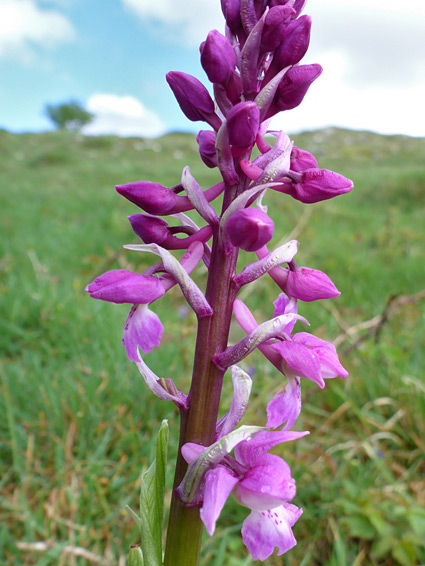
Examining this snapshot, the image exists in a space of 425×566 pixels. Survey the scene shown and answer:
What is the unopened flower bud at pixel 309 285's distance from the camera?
3.08 ft

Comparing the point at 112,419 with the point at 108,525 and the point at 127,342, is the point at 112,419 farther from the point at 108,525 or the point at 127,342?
the point at 127,342

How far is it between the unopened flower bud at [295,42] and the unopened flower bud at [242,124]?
0.17 metres

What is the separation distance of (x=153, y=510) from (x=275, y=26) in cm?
97

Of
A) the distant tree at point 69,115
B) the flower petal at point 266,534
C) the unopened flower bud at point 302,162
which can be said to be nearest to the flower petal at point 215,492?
the flower petal at point 266,534

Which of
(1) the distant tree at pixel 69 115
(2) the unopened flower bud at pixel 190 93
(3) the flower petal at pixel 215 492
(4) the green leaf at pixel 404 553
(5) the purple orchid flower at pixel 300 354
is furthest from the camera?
(1) the distant tree at pixel 69 115

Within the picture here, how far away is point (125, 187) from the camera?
948 mm

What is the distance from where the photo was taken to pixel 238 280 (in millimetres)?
935

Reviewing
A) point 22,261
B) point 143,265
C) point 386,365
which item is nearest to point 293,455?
point 386,365

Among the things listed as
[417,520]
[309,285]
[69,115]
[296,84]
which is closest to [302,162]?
[296,84]

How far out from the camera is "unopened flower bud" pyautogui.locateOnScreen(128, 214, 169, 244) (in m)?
0.96

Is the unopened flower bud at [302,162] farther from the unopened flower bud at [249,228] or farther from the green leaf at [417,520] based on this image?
the green leaf at [417,520]

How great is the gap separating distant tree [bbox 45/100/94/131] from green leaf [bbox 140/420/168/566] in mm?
51976

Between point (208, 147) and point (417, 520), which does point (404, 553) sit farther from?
point (208, 147)

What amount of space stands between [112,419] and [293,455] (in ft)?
2.50
